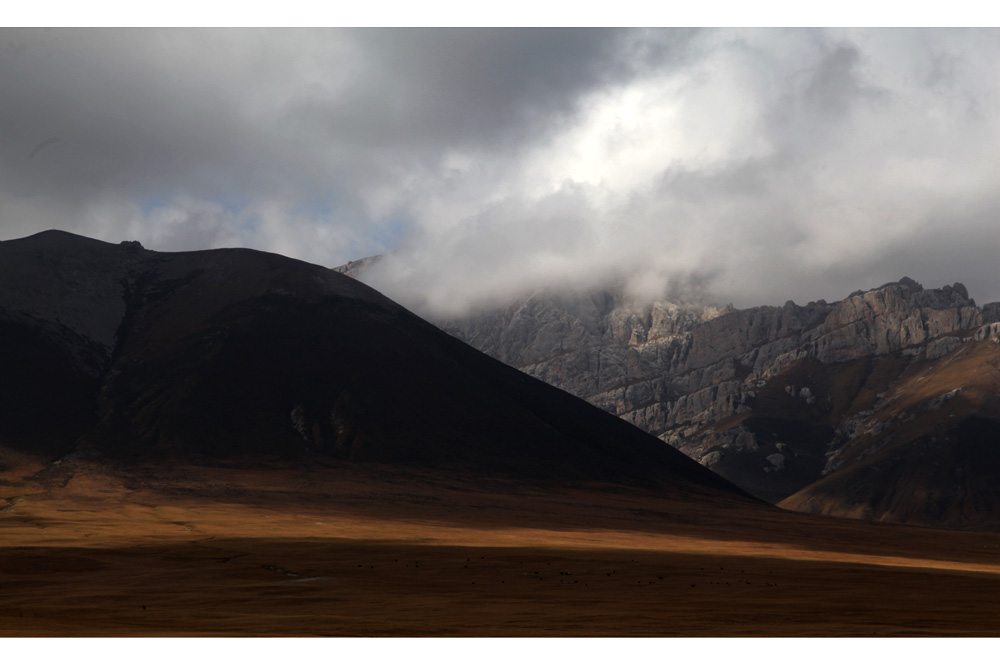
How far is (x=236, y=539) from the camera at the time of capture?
116m

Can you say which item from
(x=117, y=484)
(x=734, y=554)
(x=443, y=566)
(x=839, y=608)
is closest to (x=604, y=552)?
(x=734, y=554)

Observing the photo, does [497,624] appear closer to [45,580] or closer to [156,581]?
[156,581]

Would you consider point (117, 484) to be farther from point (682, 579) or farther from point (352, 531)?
point (682, 579)

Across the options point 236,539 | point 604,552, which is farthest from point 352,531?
point 604,552

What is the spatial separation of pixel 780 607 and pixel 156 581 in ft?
171

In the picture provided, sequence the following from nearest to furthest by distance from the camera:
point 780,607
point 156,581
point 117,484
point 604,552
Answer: point 780,607 < point 156,581 < point 604,552 < point 117,484

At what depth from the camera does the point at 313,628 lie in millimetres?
47281

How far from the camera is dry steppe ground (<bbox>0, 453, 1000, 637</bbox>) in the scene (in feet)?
165

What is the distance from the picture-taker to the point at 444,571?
276 feet

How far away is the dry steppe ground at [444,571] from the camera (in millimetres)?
50281

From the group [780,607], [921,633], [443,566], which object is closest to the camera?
[921,633]

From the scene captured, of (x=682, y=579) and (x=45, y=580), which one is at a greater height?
(x=682, y=579)

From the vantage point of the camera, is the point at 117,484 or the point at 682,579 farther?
the point at 117,484

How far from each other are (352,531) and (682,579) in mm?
68155
